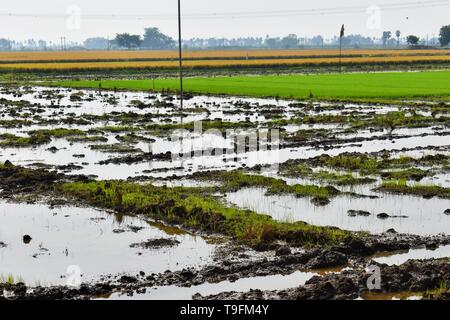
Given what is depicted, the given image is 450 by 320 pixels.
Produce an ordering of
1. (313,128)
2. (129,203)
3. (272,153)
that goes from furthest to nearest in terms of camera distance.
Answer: (313,128)
(272,153)
(129,203)

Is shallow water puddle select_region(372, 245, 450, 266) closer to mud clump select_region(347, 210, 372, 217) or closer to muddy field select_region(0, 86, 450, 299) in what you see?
muddy field select_region(0, 86, 450, 299)

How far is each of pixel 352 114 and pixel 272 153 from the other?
9.64 meters

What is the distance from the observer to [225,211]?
1141cm

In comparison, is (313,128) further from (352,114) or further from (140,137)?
(140,137)

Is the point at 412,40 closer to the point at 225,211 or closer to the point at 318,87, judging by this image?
the point at 318,87

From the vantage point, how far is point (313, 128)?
23312mm

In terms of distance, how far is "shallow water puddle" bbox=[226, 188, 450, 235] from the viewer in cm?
1080

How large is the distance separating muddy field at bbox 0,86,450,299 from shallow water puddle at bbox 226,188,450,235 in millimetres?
34

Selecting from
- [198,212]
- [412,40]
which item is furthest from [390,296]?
[412,40]

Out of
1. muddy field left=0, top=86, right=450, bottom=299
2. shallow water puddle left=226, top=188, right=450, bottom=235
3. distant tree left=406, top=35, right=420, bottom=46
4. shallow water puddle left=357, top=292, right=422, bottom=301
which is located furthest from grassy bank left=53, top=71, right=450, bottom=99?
distant tree left=406, top=35, right=420, bottom=46

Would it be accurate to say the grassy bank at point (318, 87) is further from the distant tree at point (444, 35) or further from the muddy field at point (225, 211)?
the distant tree at point (444, 35)

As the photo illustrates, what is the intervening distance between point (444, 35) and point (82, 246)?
151 metres

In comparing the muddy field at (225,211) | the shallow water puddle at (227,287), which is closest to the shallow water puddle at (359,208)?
the muddy field at (225,211)
